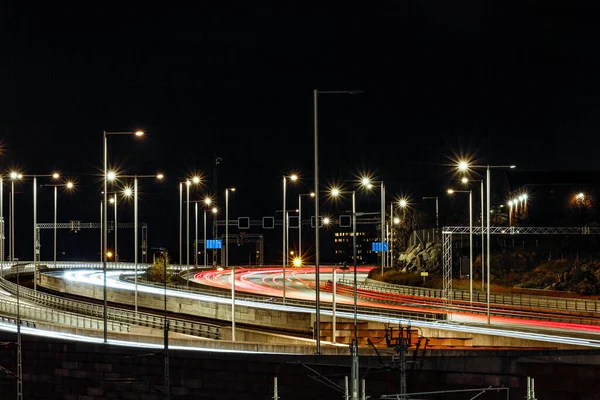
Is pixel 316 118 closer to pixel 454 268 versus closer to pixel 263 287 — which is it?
pixel 263 287

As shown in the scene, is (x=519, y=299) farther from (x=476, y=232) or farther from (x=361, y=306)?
(x=361, y=306)

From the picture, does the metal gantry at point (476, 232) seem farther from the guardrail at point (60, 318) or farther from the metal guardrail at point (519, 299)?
the guardrail at point (60, 318)

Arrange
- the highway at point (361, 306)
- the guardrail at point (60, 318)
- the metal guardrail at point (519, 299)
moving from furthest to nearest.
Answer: the metal guardrail at point (519, 299) < the guardrail at point (60, 318) < the highway at point (361, 306)

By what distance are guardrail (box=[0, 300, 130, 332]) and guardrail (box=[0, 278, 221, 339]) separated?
1.01 meters

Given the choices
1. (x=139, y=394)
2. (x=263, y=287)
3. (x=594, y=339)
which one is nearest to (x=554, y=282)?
(x=263, y=287)

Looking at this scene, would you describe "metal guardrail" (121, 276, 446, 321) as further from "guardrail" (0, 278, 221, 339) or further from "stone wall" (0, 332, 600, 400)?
"stone wall" (0, 332, 600, 400)

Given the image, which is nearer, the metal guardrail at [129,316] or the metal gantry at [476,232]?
the metal guardrail at [129,316]

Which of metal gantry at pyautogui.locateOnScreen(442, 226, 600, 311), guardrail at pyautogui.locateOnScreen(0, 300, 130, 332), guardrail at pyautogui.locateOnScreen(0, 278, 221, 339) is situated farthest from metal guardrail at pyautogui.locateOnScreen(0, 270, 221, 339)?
metal gantry at pyautogui.locateOnScreen(442, 226, 600, 311)

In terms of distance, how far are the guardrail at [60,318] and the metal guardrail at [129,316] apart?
1.01 metres

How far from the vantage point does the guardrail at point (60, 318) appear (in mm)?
54906

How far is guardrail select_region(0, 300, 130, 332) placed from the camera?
54906 mm

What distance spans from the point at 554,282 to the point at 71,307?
40.3 meters

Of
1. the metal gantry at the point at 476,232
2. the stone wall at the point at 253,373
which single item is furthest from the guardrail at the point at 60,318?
the metal gantry at the point at 476,232

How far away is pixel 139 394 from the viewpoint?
130 ft
